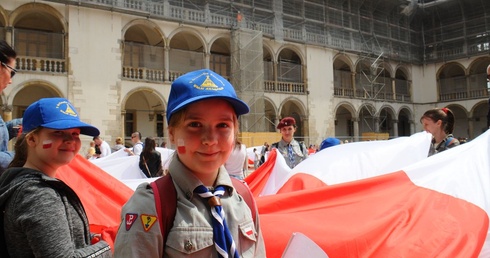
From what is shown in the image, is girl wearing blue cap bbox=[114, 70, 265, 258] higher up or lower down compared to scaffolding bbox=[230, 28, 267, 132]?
lower down

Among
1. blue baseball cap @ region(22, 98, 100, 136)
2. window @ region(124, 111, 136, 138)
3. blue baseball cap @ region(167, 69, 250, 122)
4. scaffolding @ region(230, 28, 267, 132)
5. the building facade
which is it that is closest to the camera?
blue baseball cap @ region(167, 69, 250, 122)

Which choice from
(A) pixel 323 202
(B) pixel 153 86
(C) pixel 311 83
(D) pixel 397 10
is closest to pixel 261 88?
(C) pixel 311 83

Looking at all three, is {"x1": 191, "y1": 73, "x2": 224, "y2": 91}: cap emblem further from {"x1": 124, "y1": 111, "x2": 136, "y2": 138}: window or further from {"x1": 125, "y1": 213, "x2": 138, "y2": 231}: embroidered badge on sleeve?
{"x1": 124, "y1": 111, "x2": 136, "y2": 138}: window

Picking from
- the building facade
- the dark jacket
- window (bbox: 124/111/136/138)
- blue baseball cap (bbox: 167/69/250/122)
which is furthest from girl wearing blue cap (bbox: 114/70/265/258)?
window (bbox: 124/111/136/138)

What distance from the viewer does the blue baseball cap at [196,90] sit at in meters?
1.37

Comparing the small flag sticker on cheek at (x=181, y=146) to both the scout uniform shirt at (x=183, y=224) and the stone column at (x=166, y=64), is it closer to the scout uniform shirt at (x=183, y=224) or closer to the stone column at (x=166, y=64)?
the scout uniform shirt at (x=183, y=224)

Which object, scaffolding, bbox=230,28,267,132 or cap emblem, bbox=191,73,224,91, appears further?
scaffolding, bbox=230,28,267,132

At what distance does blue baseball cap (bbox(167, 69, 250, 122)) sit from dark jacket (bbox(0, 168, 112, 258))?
667 millimetres

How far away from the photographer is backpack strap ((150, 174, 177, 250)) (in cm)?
128

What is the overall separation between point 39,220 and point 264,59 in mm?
26036

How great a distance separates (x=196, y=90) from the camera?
1.37 m

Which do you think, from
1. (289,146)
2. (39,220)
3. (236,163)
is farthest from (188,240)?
(289,146)

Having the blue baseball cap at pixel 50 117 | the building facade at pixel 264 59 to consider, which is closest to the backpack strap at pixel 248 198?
the blue baseball cap at pixel 50 117

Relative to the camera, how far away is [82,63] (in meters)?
18.3
